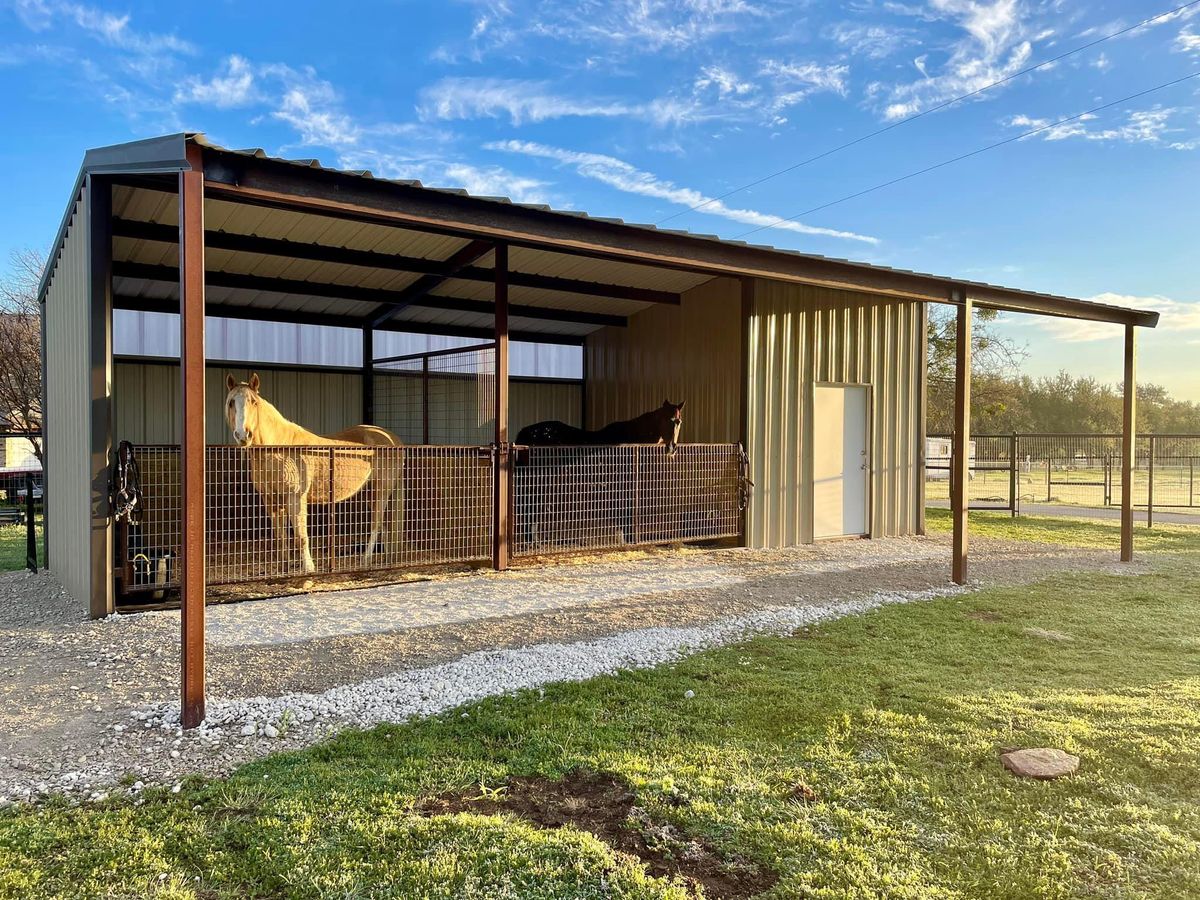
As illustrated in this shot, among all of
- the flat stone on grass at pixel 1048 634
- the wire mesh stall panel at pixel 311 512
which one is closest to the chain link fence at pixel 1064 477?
the flat stone on grass at pixel 1048 634

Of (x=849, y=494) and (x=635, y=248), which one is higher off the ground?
(x=635, y=248)

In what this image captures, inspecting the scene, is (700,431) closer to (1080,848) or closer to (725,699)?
(725,699)

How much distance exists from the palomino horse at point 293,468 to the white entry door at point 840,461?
6.19m

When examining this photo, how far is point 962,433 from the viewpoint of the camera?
786 centimetres

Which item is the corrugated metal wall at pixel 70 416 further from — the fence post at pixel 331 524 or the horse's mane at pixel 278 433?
the fence post at pixel 331 524

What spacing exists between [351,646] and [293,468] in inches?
86.3

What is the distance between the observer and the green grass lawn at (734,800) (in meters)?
2.24

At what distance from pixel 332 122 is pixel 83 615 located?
21793 millimetres

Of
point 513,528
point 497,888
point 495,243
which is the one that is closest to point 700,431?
point 513,528

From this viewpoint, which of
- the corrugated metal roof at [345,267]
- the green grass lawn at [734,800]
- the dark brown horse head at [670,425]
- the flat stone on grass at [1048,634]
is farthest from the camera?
the dark brown horse head at [670,425]

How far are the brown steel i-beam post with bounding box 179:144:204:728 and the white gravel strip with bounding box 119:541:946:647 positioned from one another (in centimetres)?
150

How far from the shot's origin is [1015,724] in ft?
11.5

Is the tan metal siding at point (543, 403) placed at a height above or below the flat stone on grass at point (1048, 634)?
above

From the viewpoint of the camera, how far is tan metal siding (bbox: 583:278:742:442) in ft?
33.0
